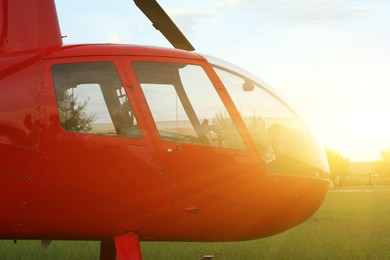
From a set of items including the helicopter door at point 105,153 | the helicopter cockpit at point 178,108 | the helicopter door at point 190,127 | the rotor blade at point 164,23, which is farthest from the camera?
the rotor blade at point 164,23

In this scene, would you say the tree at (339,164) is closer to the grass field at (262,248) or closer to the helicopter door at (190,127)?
the grass field at (262,248)

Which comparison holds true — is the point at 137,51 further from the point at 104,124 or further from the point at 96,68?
the point at 104,124

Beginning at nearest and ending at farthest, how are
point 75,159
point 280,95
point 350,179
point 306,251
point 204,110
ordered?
point 75,159, point 204,110, point 280,95, point 306,251, point 350,179

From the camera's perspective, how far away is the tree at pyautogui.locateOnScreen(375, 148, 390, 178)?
160m

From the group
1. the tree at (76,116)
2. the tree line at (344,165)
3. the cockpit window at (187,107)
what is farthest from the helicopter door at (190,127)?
the tree line at (344,165)

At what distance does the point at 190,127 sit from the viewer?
6.20 m

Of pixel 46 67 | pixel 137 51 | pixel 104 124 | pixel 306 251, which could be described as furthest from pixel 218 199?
pixel 306 251

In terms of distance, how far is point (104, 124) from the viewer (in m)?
6.08

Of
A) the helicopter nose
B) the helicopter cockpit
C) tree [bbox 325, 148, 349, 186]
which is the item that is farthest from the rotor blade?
tree [bbox 325, 148, 349, 186]

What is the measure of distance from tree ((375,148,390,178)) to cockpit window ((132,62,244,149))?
162 m

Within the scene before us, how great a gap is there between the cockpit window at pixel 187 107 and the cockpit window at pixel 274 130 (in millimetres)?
205

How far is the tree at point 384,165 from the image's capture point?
15988 cm

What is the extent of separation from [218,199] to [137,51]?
1.81 m

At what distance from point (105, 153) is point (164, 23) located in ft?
6.38
